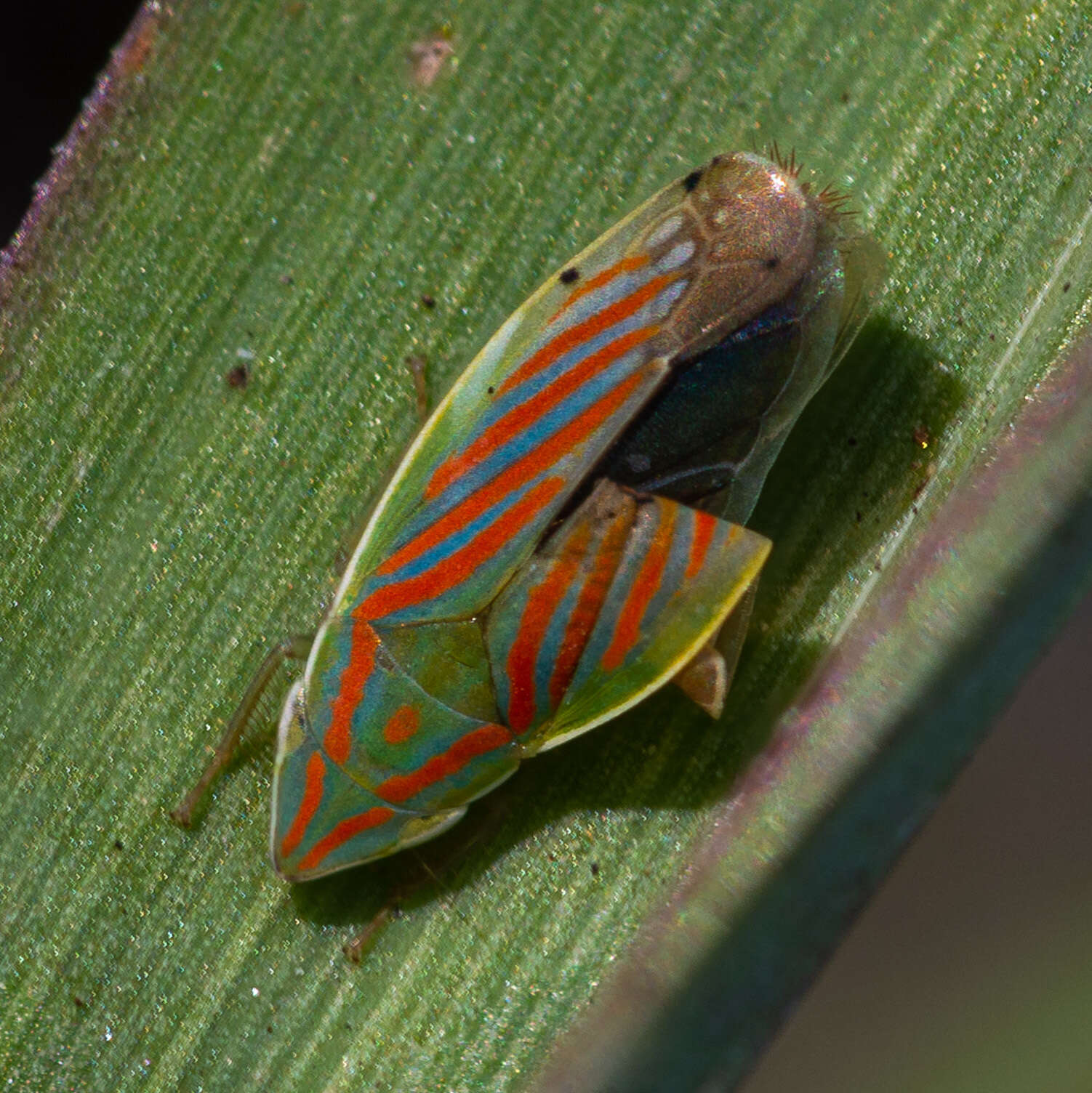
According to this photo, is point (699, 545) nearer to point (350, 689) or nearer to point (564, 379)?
point (564, 379)

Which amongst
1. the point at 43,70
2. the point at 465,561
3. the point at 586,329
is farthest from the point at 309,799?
the point at 43,70

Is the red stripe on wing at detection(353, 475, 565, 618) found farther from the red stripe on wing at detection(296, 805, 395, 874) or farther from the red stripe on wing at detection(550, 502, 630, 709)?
the red stripe on wing at detection(296, 805, 395, 874)

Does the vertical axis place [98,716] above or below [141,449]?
below

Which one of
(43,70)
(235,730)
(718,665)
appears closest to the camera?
(718,665)

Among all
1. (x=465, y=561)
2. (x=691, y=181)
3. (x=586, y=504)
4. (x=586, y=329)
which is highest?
(x=691, y=181)

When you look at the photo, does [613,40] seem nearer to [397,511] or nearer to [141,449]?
[397,511]

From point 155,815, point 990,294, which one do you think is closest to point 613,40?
point 990,294

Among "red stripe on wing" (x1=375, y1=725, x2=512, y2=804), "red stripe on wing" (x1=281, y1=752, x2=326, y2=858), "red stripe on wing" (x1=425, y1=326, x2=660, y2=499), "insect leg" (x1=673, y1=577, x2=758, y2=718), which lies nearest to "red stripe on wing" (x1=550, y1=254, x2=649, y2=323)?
"red stripe on wing" (x1=425, y1=326, x2=660, y2=499)

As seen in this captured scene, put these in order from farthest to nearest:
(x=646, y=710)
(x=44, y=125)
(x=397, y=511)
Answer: (x=44, y=125) < (x=646, y=710) < (x=397, y=511)
